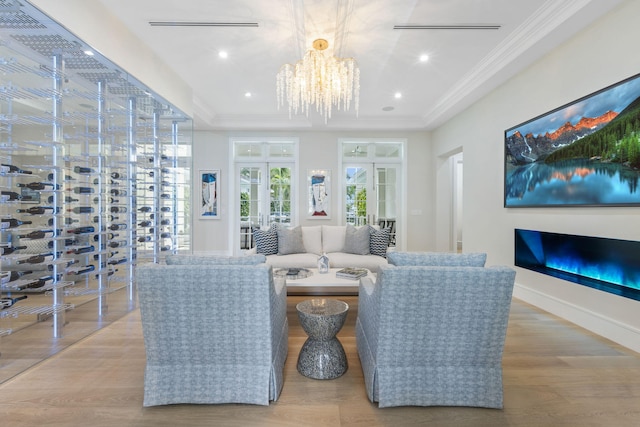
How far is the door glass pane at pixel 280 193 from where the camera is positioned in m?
6.30

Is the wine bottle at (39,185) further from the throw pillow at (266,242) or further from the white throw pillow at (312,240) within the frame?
the white throw pillow at (312,240)

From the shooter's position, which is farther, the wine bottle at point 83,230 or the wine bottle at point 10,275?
the wine bottle at point 83,230

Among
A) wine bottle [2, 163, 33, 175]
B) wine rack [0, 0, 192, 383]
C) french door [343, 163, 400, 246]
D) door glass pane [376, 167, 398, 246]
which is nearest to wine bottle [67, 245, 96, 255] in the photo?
wine rack [0, 0, 192, 383]

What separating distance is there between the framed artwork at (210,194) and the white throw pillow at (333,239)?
2924 millimetres

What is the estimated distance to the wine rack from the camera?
214 centimetres

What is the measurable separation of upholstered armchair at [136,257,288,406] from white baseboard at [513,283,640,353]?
2778mm

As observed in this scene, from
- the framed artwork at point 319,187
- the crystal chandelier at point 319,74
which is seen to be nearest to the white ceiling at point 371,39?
the crystal chandelier at point 319,74

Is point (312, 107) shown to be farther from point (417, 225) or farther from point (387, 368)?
point (387, 368)

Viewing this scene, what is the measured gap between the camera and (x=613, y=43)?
243 centimetres

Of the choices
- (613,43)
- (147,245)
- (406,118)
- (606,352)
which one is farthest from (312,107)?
(606,352)

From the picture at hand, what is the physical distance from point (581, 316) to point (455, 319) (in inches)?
87.2

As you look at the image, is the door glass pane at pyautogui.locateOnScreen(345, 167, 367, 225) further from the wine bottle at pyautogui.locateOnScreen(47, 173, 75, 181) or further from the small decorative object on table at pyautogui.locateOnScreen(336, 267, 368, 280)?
the wine bottle at pyautogui.locateOnScreen(47, 173, 75, 181)

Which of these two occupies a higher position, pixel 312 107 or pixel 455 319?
pixel 312 107

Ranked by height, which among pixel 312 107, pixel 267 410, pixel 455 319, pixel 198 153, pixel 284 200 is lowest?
pixel 267 410
